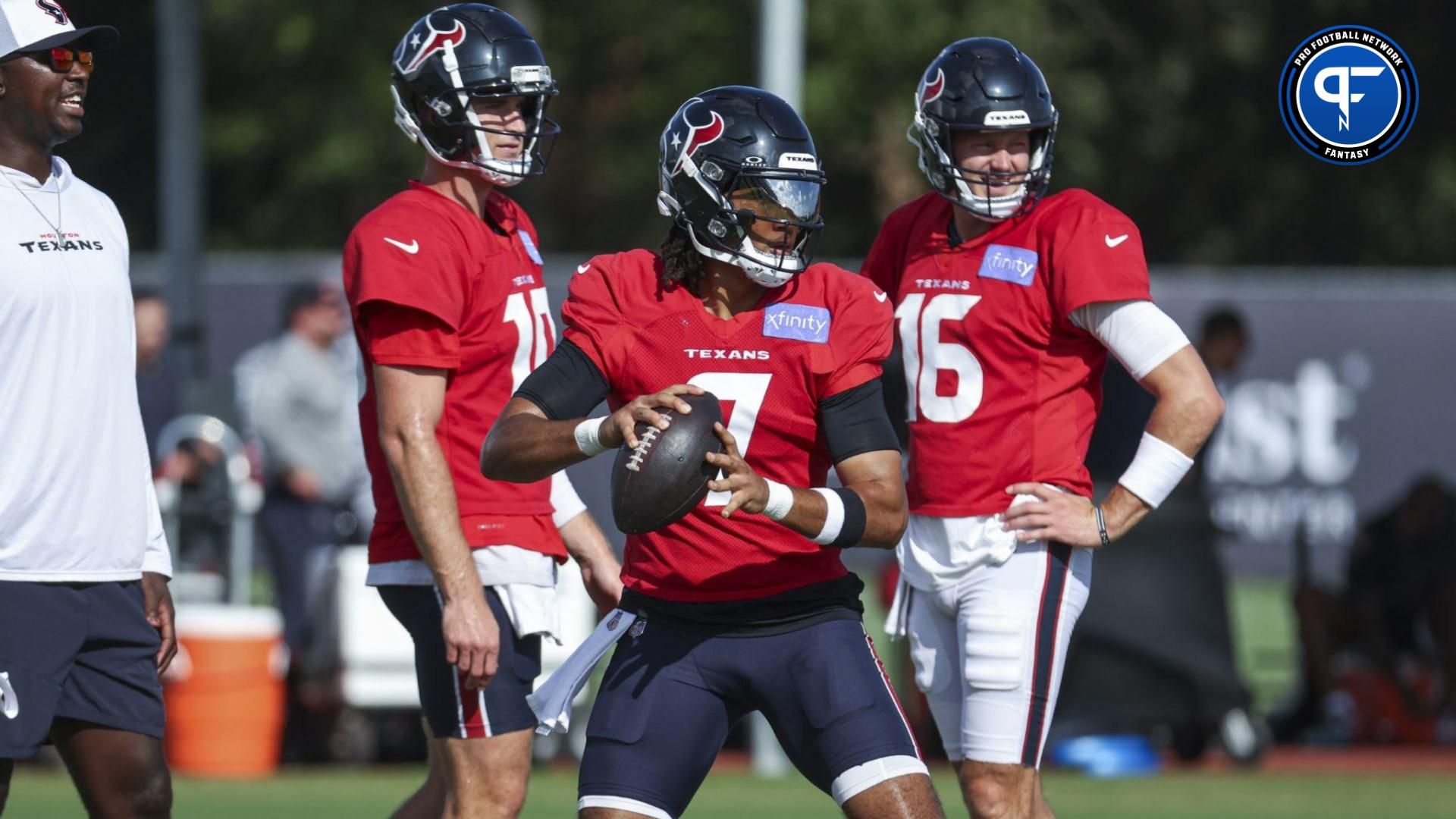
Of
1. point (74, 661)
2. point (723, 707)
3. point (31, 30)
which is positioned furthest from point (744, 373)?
point (31, 30)

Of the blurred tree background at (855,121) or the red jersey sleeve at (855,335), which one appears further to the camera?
the blurred tree background at (855,121)

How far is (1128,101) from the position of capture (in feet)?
96.6

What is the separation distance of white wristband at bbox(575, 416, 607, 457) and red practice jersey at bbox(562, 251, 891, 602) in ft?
0.71

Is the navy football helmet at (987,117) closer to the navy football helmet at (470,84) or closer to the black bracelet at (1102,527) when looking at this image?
the black bracelet at (1102,527)

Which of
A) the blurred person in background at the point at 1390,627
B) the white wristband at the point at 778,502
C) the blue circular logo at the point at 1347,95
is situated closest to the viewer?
the white wristband at the point at 778,502

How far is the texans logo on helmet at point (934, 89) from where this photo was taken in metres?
5.73

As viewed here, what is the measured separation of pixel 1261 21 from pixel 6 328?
25.3 m

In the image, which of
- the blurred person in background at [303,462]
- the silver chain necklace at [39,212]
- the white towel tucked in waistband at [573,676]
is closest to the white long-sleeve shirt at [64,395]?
the silver chain necklace at [39,212]

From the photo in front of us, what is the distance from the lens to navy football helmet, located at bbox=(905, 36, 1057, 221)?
562 centimetres

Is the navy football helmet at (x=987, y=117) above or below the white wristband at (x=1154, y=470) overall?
above

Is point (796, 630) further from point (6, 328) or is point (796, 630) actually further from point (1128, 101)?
point (1128, 101)

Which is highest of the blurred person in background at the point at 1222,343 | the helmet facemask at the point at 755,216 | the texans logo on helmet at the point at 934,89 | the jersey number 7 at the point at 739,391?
the texans logo on helmet at the point at 934,89

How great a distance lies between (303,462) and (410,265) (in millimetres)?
6370

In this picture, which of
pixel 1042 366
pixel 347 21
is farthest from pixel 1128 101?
pixel 1042 366
